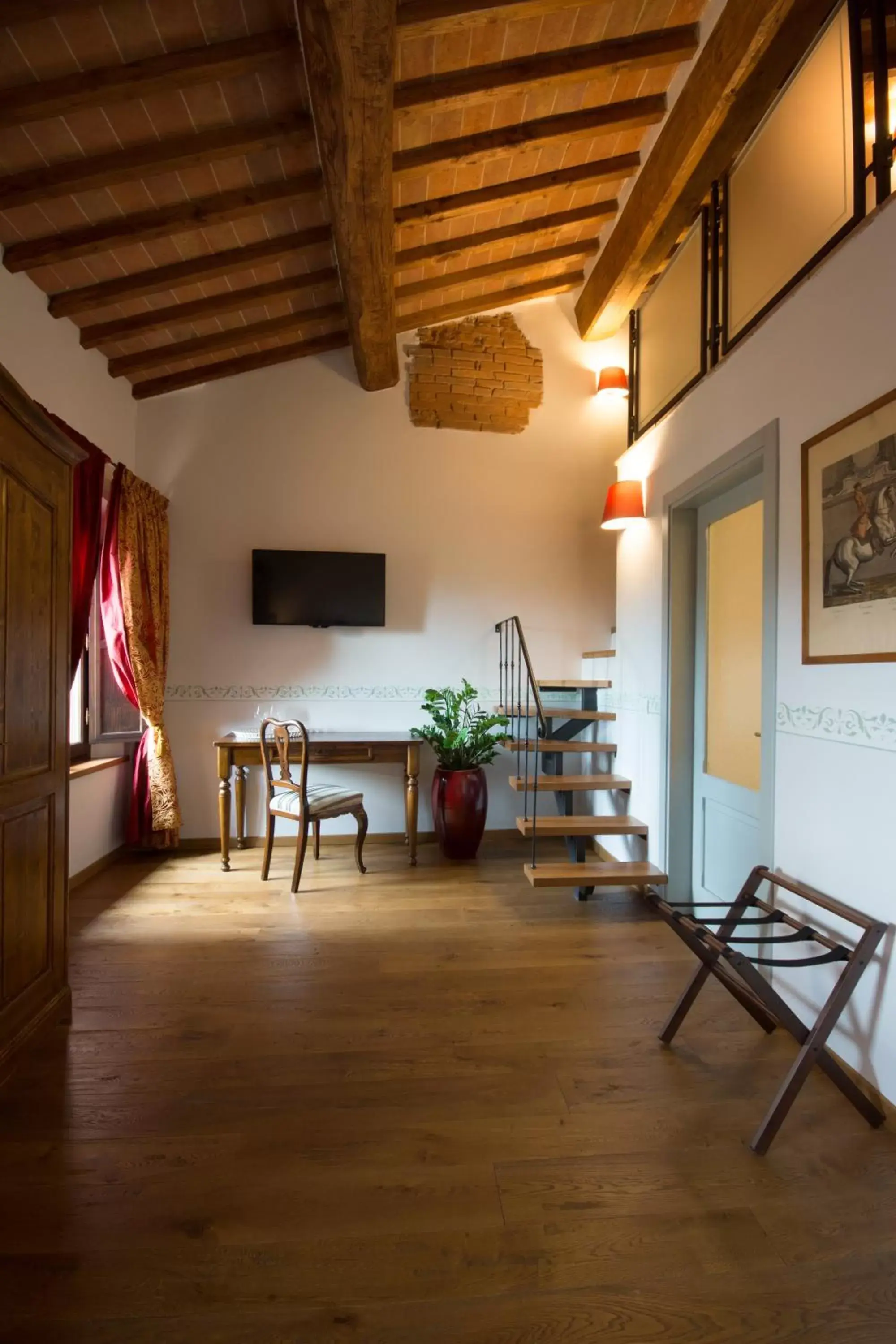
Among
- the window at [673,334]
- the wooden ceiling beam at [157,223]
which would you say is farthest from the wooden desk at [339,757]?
the wooden ceiling beam at [157,223]

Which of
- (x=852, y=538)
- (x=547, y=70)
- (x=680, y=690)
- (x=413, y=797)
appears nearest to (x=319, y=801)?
(x=413, y=797)

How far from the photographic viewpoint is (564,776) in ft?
13.2

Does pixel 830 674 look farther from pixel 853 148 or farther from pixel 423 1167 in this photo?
pixel 423 1167

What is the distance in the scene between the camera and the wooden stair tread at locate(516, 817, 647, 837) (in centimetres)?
323

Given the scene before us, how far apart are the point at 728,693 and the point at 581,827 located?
3.41 ft

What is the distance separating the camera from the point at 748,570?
2.71m

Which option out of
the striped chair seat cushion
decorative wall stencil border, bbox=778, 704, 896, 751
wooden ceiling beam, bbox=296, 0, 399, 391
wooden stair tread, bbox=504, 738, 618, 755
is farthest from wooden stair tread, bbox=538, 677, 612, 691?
wooden ceiling beam, bbox=296, 0, 399, 391

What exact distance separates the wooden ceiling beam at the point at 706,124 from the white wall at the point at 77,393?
125 inches

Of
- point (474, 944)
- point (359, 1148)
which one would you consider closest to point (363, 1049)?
point (359, 1148)

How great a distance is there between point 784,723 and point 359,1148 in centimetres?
190

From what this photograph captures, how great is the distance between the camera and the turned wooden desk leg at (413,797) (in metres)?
3.86

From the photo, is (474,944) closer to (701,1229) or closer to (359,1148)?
(359,1148)

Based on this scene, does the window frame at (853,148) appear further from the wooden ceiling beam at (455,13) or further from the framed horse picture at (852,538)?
the wooden ceiling beam at (455,13)

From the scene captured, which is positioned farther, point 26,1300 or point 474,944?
point 474,944
